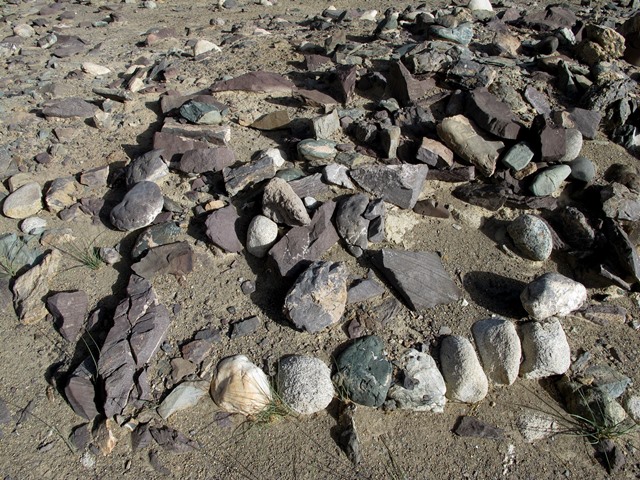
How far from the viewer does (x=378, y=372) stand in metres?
2.21

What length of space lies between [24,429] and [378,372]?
58.3 inches

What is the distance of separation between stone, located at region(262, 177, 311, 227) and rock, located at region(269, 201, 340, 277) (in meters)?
0.05

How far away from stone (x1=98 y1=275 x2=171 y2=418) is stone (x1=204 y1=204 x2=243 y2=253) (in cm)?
39

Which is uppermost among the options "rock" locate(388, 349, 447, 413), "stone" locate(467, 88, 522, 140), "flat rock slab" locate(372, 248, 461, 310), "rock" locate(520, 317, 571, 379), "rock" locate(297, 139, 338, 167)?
"stone" locate(467, 88, 522, 140)

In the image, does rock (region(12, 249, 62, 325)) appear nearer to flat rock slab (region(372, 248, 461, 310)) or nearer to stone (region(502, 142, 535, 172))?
flat rock slab (region(372, 248, 461, 310))

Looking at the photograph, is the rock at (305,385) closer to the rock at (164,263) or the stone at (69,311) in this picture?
the rock at (164,263)

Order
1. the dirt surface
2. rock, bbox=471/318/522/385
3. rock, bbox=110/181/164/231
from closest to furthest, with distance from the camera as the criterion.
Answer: the dirt surface < rock, bbox=471/318/522/385 < rock, bbox=110/181/164/231

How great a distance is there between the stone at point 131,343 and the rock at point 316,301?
1.95ft

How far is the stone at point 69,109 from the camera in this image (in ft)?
11.3

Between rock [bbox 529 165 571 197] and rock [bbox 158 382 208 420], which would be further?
rock [bbox 529 165 571 197]

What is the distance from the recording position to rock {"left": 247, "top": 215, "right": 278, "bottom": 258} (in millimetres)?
2598

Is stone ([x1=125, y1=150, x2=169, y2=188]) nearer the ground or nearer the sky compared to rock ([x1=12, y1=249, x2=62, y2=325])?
nearer the sky

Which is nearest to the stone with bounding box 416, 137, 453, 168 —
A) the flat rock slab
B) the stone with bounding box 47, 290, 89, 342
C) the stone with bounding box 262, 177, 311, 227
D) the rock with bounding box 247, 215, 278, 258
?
the flat rock slab

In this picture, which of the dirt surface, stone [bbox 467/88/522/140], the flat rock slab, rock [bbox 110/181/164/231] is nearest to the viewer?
the dirt surface
